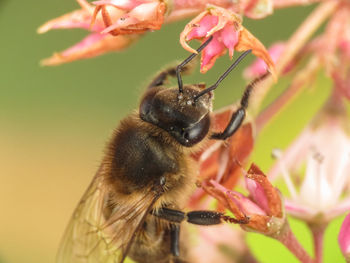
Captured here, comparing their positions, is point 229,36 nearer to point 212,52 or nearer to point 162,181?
point 212,52

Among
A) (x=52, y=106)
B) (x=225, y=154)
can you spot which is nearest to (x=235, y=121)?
(x=225, y=154)

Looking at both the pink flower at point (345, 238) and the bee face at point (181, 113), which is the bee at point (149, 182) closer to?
the bee face at point (181, 113)

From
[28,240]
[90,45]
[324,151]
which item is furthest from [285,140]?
[28,240]

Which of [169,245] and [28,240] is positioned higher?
[169,245]

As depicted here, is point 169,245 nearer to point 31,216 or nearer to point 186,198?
point 186,198

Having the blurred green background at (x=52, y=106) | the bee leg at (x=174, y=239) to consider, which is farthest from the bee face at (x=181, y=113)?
the blurred green background at (x=52, y=106)

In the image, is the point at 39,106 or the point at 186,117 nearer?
the point at 186,117
